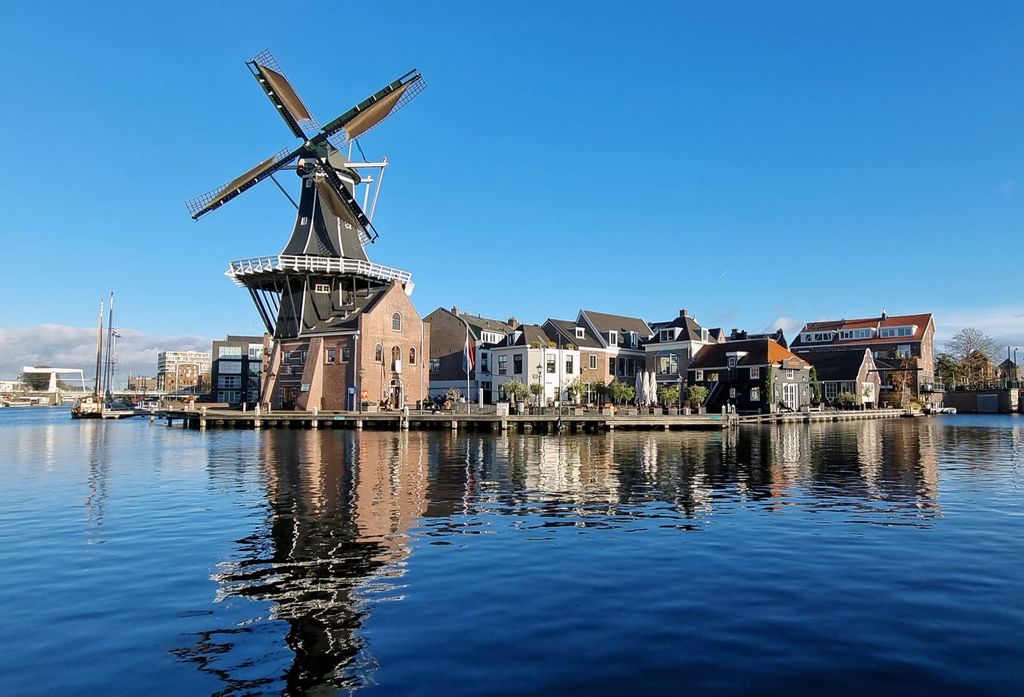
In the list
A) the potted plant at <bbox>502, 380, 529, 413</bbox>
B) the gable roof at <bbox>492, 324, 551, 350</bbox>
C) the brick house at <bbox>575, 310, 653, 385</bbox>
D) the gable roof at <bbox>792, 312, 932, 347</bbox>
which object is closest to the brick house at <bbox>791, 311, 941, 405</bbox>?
the gable roof at <bbox>792, 312, 932, 347</bbox>

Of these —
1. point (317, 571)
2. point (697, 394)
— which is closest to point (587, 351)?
point (697, 394)

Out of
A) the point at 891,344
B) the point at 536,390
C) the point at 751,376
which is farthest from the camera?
the point at 891,344

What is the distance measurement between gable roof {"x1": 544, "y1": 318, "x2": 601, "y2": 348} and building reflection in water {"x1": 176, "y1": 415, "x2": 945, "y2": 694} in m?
35.1

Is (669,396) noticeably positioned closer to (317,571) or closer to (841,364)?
(841,364)

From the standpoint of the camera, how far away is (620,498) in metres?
20.9

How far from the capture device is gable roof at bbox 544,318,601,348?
260ft

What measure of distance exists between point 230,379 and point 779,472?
324 feet

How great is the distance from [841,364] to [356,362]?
211 feet

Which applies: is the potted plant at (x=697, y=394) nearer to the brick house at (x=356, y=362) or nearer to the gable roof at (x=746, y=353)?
the gable roof at (x=746, y=353)

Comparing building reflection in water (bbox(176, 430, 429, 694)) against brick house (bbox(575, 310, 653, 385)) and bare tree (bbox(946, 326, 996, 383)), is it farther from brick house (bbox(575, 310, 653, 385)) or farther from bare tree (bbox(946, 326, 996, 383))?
bare tree (bbox(946, 326, 996, 383))

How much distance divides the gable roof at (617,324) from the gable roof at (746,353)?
35.1ft

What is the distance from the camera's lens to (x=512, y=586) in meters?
11.4

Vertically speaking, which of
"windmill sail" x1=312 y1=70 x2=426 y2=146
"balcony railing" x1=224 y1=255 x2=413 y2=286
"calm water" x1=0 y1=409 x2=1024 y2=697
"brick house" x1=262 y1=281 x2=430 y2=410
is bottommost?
"calm water" x1=0 y1=409 x2=1024 y2=697

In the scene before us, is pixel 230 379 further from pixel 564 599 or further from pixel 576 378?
pixel 564 599
